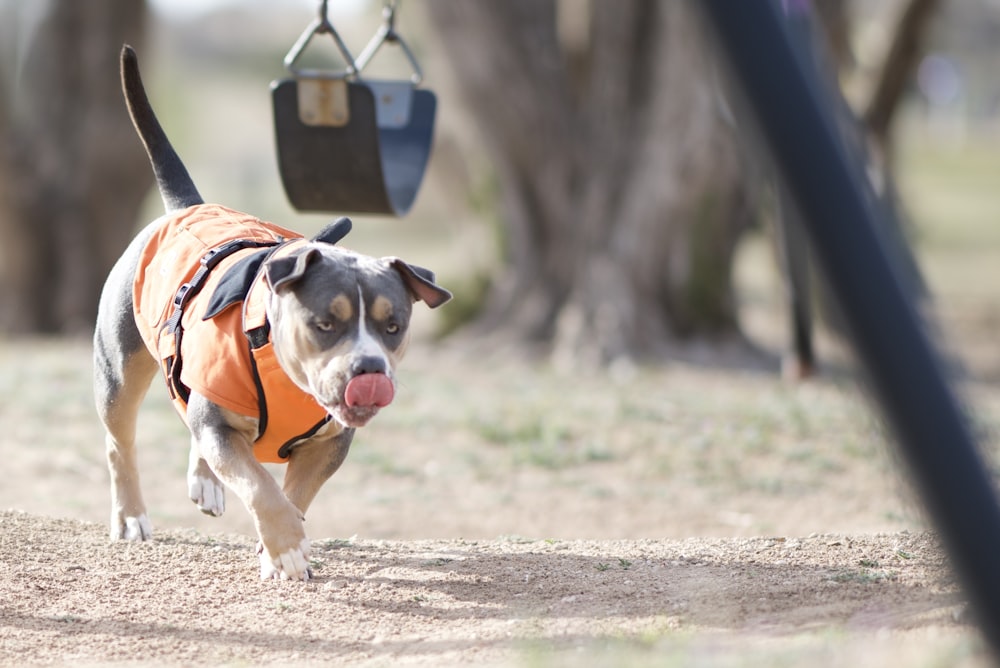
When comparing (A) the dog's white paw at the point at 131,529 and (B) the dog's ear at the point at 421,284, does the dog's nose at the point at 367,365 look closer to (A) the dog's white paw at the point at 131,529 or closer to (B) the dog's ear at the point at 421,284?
(B) the dog's ear at the point at 421,284

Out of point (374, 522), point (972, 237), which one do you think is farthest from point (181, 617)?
point (972, 237)

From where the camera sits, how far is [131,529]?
5.15 m

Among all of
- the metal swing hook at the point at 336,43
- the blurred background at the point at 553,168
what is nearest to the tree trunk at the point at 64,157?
the blurred background at the point at 553,168

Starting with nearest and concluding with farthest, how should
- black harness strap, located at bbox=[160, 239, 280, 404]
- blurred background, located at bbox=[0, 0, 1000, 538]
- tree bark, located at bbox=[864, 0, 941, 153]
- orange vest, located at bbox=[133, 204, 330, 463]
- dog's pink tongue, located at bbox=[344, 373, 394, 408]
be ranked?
dog's pink tongue, located at bbox=[344, 373, 394, 408] < orange vest, located at bbox=[133, 204, 330, 463] < black harness strap, located at bbox=[160, 239, 280, 404] < blurred background, located at bbox=[0, 0, 1000, 538] < tree bark, located at bbox=[864, 0, 941, 153]

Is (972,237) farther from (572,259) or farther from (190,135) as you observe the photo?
(190,135)

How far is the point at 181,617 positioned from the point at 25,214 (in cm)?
1088

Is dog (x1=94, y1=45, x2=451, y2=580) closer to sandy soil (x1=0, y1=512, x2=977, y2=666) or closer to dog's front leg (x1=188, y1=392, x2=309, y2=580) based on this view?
dog's front leg (x1=188, y1=392, x2=309, y2=580)

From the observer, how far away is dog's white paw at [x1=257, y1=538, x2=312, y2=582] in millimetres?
4340

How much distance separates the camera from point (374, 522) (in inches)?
265

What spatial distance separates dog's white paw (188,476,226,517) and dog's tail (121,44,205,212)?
1337 mm

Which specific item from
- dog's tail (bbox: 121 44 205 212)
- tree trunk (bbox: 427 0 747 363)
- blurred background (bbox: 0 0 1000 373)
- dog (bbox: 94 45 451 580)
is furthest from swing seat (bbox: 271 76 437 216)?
tree trunk (bbox: 427 0 747 363)

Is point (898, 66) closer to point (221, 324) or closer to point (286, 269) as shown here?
point (221, 324)

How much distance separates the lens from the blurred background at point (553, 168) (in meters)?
11.5

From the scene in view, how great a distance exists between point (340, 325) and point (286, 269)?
25cm
